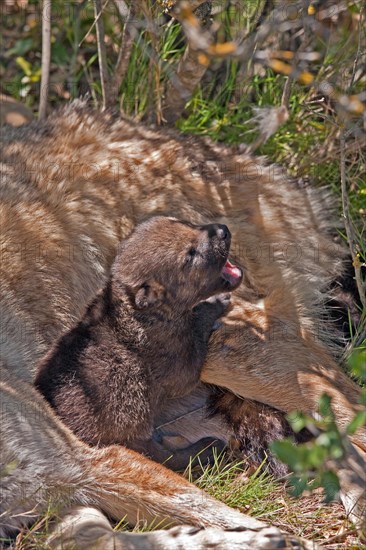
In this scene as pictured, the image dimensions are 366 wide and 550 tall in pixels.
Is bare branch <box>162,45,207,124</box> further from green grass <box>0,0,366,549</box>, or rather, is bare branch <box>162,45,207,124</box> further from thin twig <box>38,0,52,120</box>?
thin twig <box>38,0,52,120</box>

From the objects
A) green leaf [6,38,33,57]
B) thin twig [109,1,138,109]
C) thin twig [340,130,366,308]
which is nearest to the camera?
thin twig [340,130,366,308]

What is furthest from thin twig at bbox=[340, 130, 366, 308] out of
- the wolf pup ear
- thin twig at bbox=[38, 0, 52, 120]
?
thin twig at bbox=[38, 0, 52, 120]

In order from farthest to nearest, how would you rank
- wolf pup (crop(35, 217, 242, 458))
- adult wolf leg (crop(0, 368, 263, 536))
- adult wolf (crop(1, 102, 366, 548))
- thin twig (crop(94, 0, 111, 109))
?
thin twig (crop(94, 0, 111, 109)) < wolf pup (crop(35, 217, 242, 458)) < adult wolf (crop(1, 102, 366, 548)) < adult wolf leg (crop(0, 368, 263, 536))

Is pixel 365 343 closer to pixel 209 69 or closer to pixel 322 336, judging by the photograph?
pixel 322 336

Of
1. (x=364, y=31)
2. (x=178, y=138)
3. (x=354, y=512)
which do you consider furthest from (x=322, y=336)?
(x=364, y=31)

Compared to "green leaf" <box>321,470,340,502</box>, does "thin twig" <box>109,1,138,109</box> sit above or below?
Result: above

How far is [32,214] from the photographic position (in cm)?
471

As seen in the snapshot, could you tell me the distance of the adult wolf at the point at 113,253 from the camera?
410 centimetres

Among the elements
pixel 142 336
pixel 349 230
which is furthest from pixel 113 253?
pixel 349 230

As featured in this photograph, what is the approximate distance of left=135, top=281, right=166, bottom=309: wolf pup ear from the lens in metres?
4.62

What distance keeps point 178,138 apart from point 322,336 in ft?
5.07

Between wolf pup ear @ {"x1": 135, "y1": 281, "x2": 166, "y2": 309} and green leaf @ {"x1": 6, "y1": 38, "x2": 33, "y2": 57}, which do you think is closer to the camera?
wolf pup ear @ {"x1": 135, "y1": 281, "x2": 166, "y2": 309}

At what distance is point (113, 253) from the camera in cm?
489

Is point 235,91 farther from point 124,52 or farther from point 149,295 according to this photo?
point 149,295
